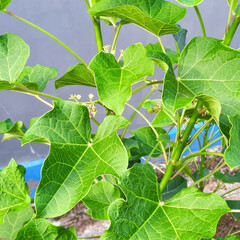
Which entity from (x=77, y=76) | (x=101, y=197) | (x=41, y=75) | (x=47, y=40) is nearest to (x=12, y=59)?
(x=77, y=76)

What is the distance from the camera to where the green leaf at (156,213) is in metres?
0.51

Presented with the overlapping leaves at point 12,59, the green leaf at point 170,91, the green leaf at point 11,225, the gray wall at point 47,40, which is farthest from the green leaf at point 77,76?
the gray wall at point 47,40

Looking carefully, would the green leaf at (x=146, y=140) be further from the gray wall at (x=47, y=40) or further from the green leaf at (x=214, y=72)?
the gray wall at (x=47, y=40)

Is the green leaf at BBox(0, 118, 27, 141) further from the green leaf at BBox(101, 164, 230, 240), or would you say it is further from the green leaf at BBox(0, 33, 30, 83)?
the green leaf at BBox(101, 164, 230, 240)

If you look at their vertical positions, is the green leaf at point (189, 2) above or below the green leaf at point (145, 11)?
above

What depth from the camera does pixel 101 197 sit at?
0.68 meters

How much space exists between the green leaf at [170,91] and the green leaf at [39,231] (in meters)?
0.32

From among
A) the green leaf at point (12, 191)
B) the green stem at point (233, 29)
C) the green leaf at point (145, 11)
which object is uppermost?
the green leaf at point (145, 11)

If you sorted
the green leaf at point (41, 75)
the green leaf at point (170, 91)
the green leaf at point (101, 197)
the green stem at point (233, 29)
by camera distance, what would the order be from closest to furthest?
1. the green leaf at point (170, 91)
2. the green stem at point (233, 29)
3. the green leaf at point (101, 197)
4. the green leaf at point (41, 75)

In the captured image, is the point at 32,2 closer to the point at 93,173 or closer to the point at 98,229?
the point at 98,229

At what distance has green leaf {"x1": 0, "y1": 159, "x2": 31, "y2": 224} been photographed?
0.58 meters

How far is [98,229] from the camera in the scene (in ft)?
5.02

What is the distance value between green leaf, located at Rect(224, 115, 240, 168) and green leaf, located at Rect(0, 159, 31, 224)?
361mm

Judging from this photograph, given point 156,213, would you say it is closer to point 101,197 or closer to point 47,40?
point 101,197
